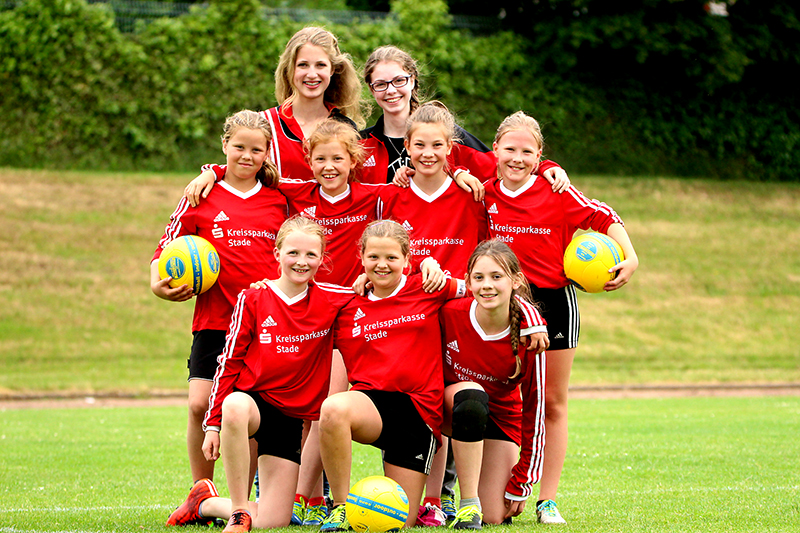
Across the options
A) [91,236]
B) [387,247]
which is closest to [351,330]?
[387,247]

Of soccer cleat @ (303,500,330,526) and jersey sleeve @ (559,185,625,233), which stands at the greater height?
jersey sleeve @ (559,185,625,233)

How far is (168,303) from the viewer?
16.1 m

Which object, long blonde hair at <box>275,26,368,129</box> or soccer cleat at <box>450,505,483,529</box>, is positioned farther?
long blonde hair at <box>275,26,368,129</box>

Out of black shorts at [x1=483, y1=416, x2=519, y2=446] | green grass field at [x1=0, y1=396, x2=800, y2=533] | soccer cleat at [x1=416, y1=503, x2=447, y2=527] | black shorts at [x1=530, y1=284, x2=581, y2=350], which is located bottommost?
green grass field at [x1=0, y1=396, x2=800, y2=533]

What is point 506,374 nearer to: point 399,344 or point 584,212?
point 399,344

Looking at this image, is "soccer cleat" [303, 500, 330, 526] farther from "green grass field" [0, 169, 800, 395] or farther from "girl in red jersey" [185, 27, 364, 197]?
"green grass field" [0, 169, 800, 395]

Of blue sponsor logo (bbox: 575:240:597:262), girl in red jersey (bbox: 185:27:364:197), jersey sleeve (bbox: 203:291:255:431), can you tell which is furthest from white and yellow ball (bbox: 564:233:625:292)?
jersey sleeve (bbox: 203:291:255:431)

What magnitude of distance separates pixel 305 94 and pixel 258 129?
507 millimetres

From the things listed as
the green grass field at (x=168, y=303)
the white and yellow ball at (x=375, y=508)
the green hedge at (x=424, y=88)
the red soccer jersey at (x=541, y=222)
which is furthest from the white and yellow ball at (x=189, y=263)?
the green hedge at (x=424, y=88)

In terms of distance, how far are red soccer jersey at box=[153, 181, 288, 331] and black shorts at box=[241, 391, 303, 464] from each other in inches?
26.0

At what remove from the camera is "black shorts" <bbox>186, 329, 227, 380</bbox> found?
4.99m

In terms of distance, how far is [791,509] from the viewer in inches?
189

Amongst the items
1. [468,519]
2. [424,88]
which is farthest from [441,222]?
[424,88]

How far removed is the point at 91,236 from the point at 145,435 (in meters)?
9.13
